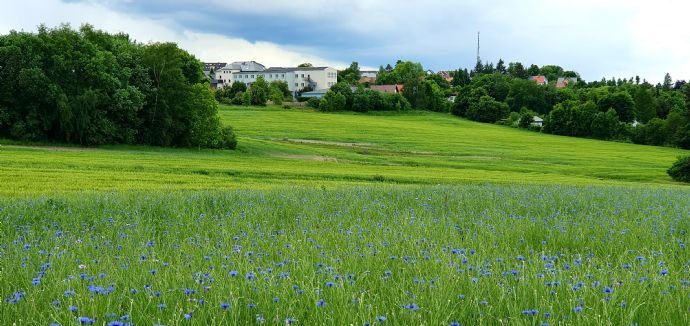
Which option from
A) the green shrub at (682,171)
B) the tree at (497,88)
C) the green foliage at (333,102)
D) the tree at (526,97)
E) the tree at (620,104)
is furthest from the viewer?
the tree at (497,88)

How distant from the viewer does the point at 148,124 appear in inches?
2495

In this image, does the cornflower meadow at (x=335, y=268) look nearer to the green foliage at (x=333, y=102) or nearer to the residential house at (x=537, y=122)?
the residential house at (x=537, y=122)

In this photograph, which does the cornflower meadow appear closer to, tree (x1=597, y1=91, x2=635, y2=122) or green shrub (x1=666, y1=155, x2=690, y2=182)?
green shrub (x1=666, y1=155, x2=690, y2=182)

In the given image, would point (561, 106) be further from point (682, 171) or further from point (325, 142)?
point (682, 171)

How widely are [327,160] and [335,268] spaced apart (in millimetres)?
52115

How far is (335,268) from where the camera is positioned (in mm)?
5301

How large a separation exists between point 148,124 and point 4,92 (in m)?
13.9

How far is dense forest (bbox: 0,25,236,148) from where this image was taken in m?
55.1

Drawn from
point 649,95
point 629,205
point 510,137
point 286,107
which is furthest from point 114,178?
point 649,95

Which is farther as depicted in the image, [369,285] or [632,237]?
[632,237]

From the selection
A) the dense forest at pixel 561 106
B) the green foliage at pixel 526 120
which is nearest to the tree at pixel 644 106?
the dense forest at pixel 561 106

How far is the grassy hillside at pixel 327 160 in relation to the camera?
97.5 ft

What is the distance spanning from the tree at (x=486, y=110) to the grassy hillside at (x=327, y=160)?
14614mm

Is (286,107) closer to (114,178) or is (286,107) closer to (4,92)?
(4,92)
